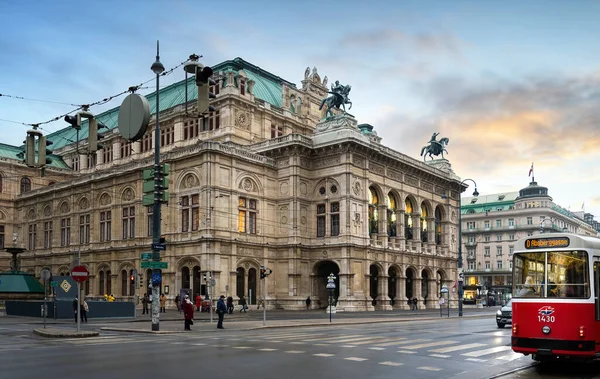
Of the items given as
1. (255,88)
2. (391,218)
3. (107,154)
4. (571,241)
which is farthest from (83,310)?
(107,154)

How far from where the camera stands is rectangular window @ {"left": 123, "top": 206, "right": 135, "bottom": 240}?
208 ft

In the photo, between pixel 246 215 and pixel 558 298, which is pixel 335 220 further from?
pixel 558 298

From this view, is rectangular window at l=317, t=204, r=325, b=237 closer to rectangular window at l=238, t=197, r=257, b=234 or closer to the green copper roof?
rectangular window at l=238, t=197, r=257, b=234

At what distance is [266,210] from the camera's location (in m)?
60.0

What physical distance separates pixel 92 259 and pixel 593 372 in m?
60.2

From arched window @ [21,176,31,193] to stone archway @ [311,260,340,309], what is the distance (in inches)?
1773

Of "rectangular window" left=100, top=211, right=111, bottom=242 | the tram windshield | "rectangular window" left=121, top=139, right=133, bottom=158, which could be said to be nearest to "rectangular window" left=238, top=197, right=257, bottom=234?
"rectangular window" left=100, top=211, right=111, bottom=242

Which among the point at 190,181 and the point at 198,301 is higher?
the point at 190,181

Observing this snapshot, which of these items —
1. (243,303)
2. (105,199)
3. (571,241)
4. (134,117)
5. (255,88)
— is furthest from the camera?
(255,88)

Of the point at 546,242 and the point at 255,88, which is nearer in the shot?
the point at 546,242

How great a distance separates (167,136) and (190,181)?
14.5 metres

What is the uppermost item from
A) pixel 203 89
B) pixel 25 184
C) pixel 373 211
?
pixel 25 184

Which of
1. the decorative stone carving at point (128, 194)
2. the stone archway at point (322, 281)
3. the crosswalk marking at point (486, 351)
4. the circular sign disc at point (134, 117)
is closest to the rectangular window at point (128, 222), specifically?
the decorative stone carving at point (128, 194)

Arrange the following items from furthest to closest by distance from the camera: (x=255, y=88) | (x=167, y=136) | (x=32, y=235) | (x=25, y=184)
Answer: (x=25, y=184) → (x=32, y=235) → (x=255, y=88) → (x=167, y=136)
